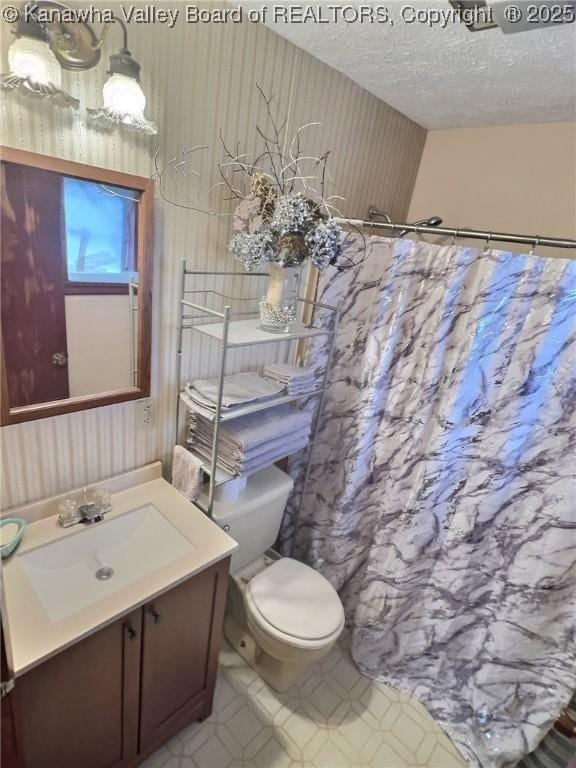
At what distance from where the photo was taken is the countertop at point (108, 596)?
96 cm

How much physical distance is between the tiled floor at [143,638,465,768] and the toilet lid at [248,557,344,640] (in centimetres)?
47

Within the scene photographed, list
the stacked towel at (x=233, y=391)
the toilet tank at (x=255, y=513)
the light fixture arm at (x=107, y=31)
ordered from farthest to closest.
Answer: the toilet tank at (x=255, y=513) → the stacked towel at (x=233, y=391) → the light fixture arm at (x=107, y=31)

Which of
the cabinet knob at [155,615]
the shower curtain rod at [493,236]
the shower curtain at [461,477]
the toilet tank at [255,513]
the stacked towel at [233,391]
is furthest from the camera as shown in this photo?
the toilet tank at [255,513]

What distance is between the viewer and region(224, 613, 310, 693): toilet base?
1.66 m

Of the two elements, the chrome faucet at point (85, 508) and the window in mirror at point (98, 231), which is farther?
the chrome faucet at point (85, 508)

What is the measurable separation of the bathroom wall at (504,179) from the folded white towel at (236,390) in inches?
50.9

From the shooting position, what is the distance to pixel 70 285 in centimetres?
117

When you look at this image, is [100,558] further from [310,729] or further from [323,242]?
[323,242]

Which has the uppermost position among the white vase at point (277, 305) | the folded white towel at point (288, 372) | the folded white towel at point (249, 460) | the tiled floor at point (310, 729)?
the white vase at point (277, 305)

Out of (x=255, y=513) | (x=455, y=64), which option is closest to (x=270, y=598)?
(x=255, y=513)

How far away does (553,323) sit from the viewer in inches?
50.9

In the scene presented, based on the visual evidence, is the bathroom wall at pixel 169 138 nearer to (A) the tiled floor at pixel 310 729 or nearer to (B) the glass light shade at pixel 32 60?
(B) the glass light shade at pixel 32 60

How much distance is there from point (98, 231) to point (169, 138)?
37cm

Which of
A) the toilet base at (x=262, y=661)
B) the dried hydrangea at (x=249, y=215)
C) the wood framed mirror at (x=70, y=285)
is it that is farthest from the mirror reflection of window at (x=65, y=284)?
the toilet base at (x=262, y=661)
